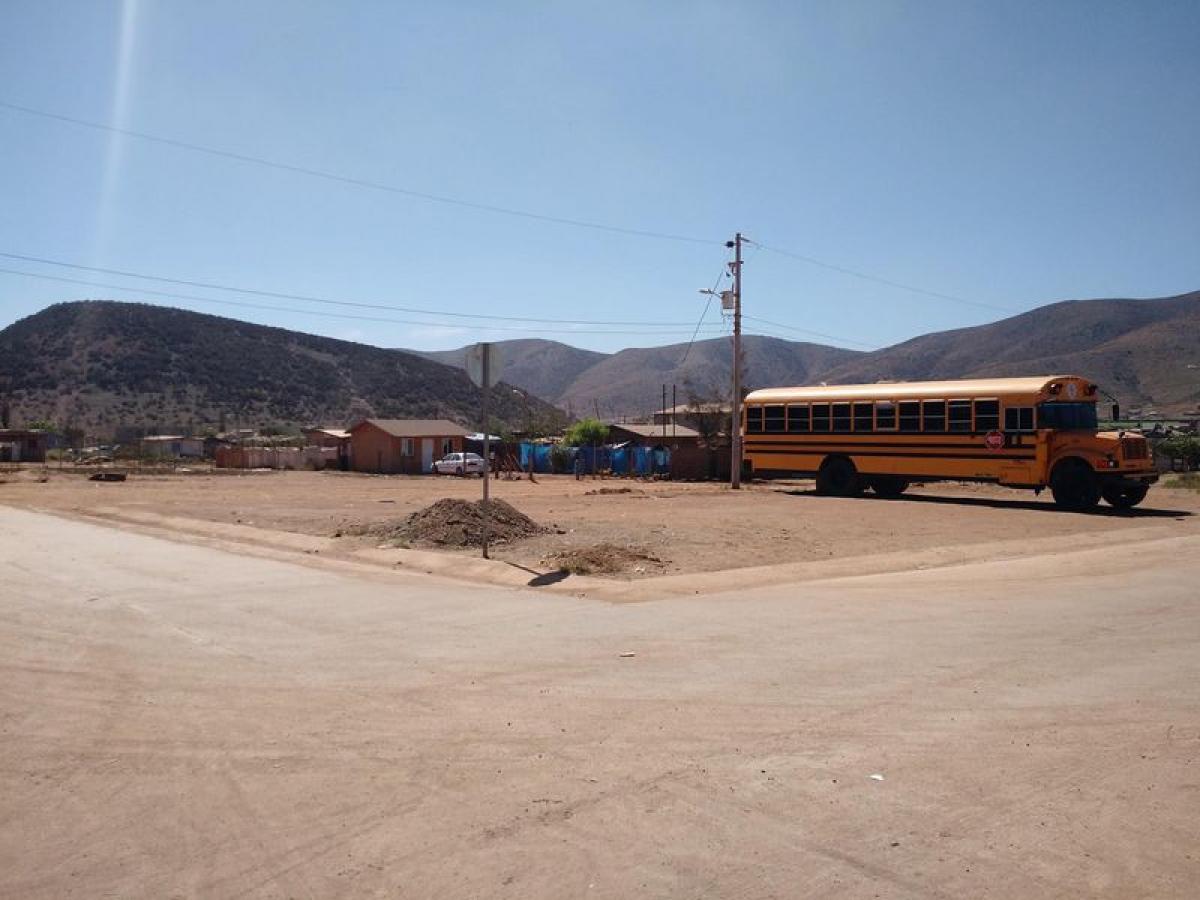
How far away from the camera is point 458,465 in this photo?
6034 cm

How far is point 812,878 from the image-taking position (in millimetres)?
4609

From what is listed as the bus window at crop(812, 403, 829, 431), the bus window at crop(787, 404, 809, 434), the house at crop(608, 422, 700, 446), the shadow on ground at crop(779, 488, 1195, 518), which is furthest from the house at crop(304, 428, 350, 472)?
the bus window at crop(812, 403, 829, 431)

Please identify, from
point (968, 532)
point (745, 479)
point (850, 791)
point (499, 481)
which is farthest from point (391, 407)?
point (850, 791)

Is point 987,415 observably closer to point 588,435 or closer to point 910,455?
point 910,455

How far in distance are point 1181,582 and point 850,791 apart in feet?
35.0

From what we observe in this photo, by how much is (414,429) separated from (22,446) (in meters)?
26.5

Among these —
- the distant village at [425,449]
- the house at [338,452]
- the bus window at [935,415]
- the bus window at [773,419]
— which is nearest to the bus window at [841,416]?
the bus window at [773,419]

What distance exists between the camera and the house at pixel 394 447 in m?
63.4

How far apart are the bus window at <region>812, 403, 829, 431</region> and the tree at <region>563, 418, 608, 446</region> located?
28.2m

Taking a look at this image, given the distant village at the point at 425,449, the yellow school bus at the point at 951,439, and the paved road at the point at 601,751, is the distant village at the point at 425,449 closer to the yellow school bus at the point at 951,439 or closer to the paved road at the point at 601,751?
the yellow school bus at the point at 951,439

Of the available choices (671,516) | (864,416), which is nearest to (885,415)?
(864,416)

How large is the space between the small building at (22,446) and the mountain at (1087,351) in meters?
68.6

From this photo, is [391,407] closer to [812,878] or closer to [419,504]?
[419,504]

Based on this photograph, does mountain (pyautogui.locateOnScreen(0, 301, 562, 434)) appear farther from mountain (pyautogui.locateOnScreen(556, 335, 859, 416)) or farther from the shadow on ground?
the shadow on ground
